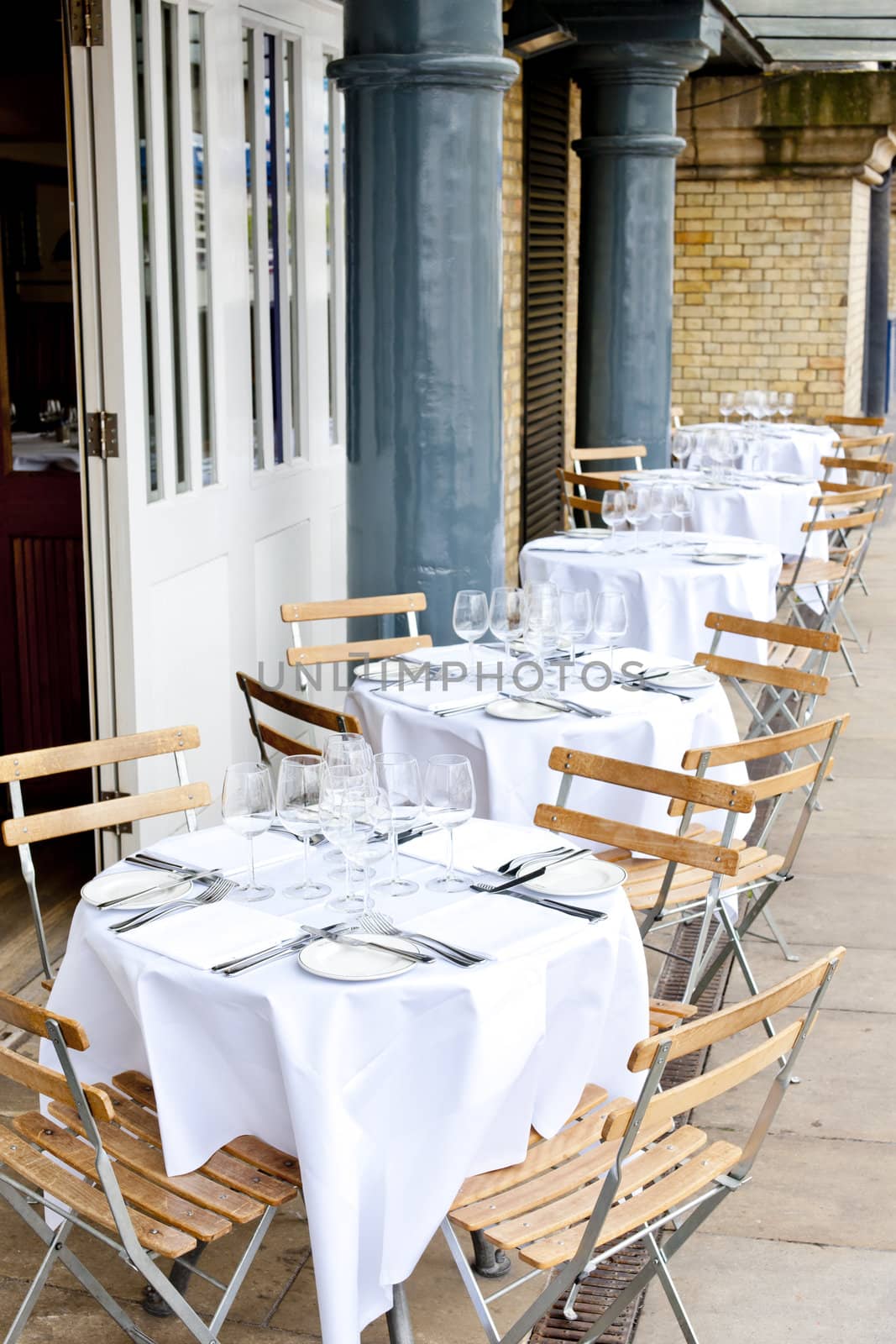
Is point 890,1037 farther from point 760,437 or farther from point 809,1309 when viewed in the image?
point 760,437

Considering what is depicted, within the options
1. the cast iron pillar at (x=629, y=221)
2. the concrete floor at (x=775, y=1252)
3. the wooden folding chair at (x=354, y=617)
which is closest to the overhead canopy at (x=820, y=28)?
the cast iron pillar at (x=629, y=221)

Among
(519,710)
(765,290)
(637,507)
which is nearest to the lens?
(519,710)

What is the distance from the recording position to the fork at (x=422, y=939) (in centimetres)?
238

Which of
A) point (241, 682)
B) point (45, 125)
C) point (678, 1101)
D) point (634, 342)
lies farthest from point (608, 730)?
point (634, 342)

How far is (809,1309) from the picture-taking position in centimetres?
277

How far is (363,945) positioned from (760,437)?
296 inches

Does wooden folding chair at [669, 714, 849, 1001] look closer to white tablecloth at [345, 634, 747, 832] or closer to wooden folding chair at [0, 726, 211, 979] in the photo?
white tablecloth at [345, 634, 747, 832]

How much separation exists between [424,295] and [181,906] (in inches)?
109

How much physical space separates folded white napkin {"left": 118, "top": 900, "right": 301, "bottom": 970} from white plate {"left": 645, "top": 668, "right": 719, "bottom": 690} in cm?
174

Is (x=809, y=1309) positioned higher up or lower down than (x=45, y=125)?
lower down

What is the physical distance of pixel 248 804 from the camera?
8.70 feet

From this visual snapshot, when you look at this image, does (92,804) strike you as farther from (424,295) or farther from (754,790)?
(424,295)

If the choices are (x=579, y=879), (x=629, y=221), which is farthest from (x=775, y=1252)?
(x=629, y=221)

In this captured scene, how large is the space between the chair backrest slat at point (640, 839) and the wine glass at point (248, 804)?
26.7 inches
